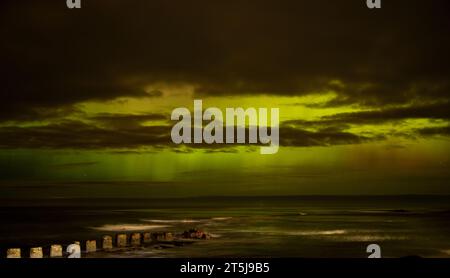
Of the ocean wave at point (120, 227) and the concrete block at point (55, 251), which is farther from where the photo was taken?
the ocean wave at point (120, 227)

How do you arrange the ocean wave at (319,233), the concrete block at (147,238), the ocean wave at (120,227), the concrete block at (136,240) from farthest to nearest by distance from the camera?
the ocean wave at (120,227) → the ocean wave at (319,233) → the concrete block at (147,238) → the concrete block at (136,240)

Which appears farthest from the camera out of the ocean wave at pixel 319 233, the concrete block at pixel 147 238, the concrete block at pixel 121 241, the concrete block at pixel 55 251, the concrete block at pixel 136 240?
the ocean wave at pixel 319 233

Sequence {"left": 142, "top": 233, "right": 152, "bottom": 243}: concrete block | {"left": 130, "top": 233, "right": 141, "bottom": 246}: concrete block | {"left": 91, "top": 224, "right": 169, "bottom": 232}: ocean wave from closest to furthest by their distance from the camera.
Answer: {"left": 130, "top": 233, "right": 141, "bottom": 246}: concrete block
{"left": 142, "top": 233, "right": 152, "bottom": 243}: concrete block
{"left": 91, "top": 224, "right": 169, "bottom": 232}: ocean wave

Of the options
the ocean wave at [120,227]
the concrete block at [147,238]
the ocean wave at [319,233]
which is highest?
the concrete block at [147,238]

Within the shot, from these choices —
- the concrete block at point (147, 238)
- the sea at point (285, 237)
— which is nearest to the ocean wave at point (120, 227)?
the sea at point (285, 237)

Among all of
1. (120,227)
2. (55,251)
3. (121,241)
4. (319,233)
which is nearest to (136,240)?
(121,241)

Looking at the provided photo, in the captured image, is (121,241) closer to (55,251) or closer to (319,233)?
(55,251)

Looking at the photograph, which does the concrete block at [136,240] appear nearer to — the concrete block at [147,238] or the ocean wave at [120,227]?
the concrete block at [147,238]

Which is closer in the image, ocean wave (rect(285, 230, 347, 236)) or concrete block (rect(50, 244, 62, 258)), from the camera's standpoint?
concrete block (rect(50, 244, 62, 258))

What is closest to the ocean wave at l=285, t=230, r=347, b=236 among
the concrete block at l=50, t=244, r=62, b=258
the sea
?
the sea

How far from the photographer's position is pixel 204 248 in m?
13.1

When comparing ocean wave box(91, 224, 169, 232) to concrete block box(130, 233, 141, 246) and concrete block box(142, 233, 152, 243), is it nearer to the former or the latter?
concrete block box(142, 233, 152, 243)
